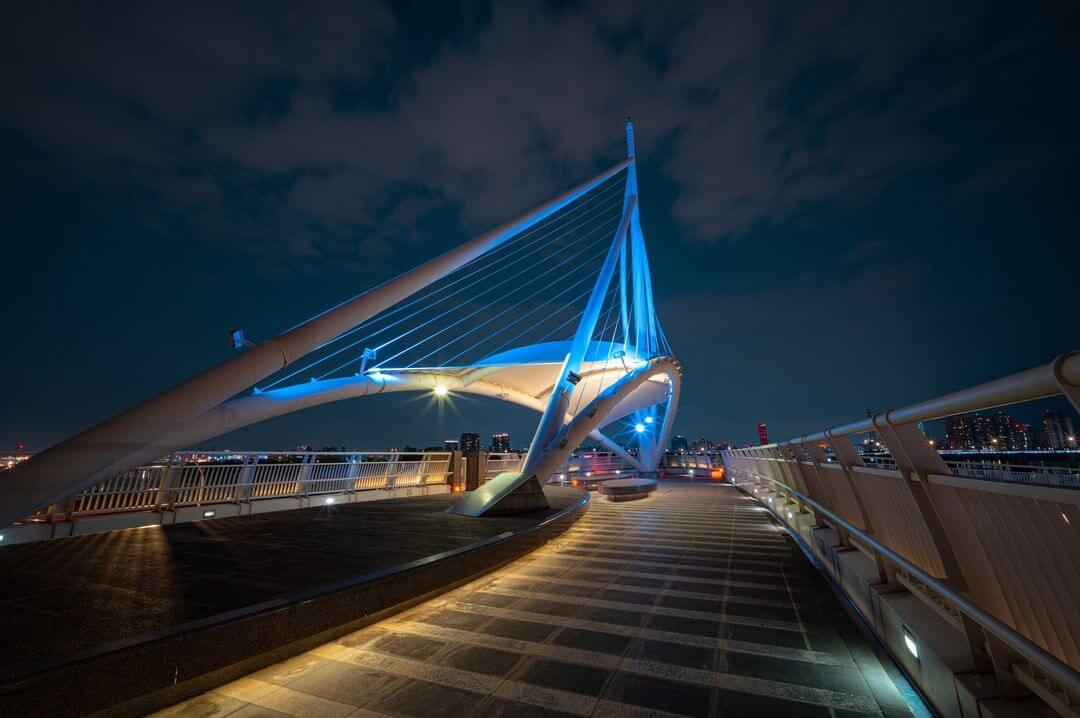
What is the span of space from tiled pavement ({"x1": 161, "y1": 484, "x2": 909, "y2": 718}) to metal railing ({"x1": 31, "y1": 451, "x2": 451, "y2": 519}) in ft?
22.9

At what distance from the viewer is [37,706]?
258 centimetres

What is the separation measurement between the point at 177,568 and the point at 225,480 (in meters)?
6.24

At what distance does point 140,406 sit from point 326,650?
15.0 feet

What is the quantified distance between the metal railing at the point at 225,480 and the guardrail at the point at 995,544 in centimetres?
1046

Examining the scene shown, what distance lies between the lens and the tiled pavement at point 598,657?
119 inches

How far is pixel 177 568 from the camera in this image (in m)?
5.13

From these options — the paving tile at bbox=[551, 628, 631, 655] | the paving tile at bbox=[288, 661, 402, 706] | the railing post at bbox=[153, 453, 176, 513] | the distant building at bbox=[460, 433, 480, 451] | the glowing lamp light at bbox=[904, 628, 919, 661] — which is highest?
the distant building at bbox=[460, 433, 480, 451]

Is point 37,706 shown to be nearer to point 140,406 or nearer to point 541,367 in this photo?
point 140,406

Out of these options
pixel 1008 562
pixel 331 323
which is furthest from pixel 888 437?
pixel 331 323

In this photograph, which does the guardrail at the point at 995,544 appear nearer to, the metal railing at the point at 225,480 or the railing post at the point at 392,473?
the metal railing at the point at 225,480

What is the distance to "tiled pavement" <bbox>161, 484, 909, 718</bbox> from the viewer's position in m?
3.01

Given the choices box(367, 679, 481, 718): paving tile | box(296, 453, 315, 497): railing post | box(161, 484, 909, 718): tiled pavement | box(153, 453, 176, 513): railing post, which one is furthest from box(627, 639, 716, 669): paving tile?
box(296, 453, 315, 497): railing post

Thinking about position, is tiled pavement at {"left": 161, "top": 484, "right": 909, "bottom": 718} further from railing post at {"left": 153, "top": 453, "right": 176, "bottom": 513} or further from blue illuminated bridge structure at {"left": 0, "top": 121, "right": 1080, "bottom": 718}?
railing post at {"left": 153, "top": 453, "right": 176, "bottom": 513}

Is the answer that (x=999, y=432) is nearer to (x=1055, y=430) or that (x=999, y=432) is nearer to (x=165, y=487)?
(x=1055, y=430)
